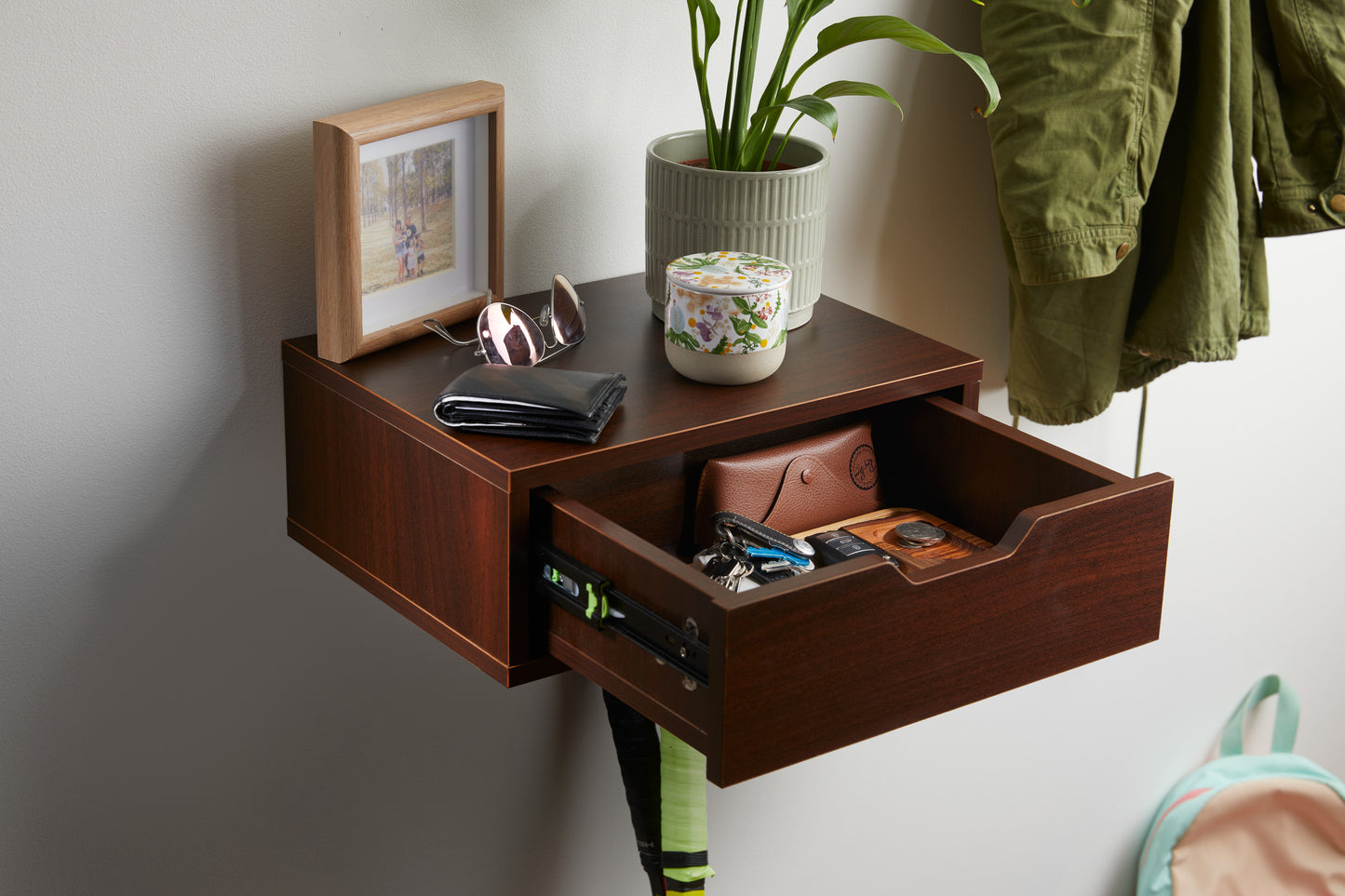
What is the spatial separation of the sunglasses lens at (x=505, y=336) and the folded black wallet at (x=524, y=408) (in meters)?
0.08

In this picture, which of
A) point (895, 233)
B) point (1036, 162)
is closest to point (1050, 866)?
point (895, 233)

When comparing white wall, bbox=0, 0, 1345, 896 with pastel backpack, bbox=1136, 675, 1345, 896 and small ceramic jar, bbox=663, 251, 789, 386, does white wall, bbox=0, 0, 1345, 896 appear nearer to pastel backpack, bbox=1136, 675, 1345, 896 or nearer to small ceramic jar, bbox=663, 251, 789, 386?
small ceramic jar, bbox=663, 251, 789, 386

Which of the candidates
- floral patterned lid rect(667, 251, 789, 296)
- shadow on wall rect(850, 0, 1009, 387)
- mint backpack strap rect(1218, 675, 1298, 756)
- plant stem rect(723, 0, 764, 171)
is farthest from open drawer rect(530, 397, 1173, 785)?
mint backpack strap rect(1218, 675, 1298, 756)

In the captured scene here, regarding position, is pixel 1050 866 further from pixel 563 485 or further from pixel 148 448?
pixel 148 448

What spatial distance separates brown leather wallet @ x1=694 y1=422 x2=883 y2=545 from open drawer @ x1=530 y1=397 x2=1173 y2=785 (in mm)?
33

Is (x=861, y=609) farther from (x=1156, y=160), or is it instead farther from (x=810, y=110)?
(x=1156, y=160)

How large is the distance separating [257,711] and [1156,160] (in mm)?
935

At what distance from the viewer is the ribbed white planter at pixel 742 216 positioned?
1.00m

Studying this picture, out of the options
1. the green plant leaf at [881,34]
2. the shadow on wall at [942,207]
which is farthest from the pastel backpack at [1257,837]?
the green plant leaf at [881,34]

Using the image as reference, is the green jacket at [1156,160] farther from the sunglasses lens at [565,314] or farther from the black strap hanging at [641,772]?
the black strap hanging at [641,772]

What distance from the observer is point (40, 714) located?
1003 millimetres

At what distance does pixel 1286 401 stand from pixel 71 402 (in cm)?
157

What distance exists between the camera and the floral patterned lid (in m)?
0.91

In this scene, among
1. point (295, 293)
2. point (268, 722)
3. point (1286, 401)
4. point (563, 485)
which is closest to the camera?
point (563, 485)
